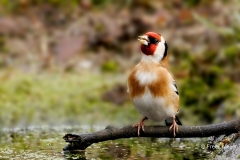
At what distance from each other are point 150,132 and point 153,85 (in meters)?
0.33

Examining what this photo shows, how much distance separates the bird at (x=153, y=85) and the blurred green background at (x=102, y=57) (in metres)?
2.45

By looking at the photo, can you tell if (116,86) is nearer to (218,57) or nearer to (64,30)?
(218,57)

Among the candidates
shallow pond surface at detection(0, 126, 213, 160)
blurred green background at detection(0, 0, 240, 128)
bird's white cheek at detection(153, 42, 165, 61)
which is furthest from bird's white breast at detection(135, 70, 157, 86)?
blurred green background at detection(0, 0, 240, 128)

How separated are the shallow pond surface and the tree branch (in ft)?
0.40

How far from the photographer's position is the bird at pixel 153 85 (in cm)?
418

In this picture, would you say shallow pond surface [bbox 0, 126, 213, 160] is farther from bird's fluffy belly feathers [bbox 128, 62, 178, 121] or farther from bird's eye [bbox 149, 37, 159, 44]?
bird's eye [bbox 149, 37, 159, 44]

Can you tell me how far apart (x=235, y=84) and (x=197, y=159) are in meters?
3.57

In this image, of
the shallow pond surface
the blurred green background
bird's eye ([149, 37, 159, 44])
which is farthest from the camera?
the blurred green background

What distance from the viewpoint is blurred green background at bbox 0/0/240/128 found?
723 cm

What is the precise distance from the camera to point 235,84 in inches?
294

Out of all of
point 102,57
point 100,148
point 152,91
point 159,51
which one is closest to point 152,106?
point 152,91

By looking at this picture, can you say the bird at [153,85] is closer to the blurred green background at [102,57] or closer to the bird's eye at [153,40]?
the bird's eye at [153,40]

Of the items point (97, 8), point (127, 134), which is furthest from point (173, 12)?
point (127, 134)

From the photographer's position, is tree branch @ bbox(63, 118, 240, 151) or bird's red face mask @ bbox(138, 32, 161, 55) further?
bird's red face mask @ bbox(138, 32, 161, 55)
